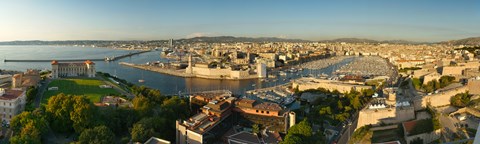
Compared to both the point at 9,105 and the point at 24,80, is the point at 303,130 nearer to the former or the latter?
the point at 9,105

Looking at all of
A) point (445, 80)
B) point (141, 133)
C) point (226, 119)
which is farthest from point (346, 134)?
point (445, 80)

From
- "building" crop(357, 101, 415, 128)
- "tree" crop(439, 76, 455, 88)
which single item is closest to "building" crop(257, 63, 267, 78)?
"tree" crop(439, 76, 455, 88)

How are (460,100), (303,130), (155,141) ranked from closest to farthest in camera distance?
(155,141) → (303,130) → (460,100)

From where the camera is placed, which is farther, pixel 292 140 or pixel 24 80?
pixel 24 80

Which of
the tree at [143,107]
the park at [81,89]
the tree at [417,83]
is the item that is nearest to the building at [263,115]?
the tree at [143,107]

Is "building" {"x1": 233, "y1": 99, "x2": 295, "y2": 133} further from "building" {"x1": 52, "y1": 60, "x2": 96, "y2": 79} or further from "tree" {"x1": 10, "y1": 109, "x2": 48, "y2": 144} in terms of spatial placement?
"building" {"x1": 52, "y1": 60, "x2": 96, "y2": 79}

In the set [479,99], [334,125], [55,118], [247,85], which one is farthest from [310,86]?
[55,118]

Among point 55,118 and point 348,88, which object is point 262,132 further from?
point 348,88

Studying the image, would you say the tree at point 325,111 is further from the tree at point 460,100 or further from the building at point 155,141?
the building at point 155,141
